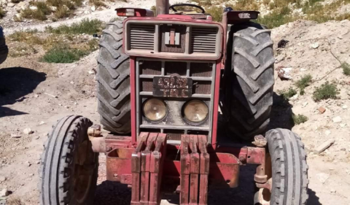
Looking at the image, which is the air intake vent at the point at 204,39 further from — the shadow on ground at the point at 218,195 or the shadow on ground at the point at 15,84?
the shadow on ground at the point at 15,84

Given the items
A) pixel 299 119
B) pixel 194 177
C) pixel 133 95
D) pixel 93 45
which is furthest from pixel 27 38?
pixel 194 177

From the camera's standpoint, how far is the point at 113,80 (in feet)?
13.8

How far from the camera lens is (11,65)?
9.36 meters

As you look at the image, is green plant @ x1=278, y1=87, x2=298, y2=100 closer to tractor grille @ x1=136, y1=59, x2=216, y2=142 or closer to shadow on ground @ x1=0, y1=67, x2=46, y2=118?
tractor grille @ x1=136, y1=59, x2=216, y2=142

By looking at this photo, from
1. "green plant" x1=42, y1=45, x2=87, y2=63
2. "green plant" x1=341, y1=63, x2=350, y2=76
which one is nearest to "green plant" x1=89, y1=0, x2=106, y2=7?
"green plant" x1=42, y1=45, x2=87, y2=63

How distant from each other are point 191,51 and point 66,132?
3.90 feet

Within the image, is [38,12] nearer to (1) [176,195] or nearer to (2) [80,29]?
(2) [80,29]

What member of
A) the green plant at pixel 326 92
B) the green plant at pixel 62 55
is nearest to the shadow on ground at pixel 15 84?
the green plant at pixel 62 55

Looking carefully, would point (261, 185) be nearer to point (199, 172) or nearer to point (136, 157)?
point (199, 172)

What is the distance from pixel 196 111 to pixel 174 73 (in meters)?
0.37

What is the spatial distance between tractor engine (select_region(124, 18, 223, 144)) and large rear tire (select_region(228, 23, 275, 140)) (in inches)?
39.2

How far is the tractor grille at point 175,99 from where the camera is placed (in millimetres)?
3289

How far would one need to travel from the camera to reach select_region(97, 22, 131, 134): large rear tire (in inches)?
165

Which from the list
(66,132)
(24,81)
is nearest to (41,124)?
(24,81)
